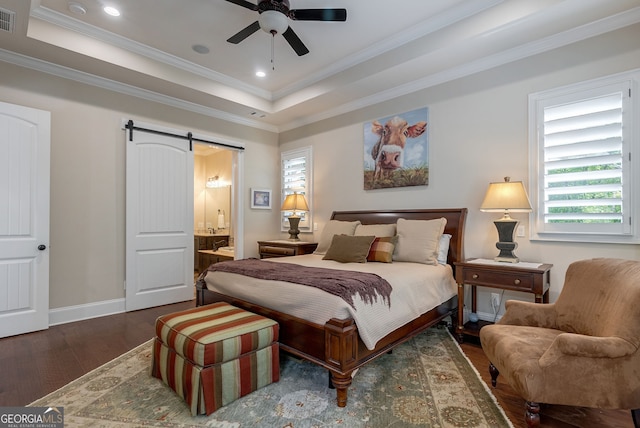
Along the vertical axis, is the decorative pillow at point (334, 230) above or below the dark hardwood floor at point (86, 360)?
above

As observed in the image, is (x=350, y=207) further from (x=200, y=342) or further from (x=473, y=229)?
(x=200, y=342)

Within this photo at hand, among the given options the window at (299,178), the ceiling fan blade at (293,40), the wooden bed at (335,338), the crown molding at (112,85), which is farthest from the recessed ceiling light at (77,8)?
the window at (299,178)

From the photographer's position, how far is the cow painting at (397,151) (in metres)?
3.87

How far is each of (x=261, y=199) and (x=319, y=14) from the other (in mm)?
3264

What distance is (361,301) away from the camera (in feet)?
6.91

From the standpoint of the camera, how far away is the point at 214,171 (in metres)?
7.30

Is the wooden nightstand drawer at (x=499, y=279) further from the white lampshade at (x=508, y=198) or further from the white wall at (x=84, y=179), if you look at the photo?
the white wall at (x=84, y=179)

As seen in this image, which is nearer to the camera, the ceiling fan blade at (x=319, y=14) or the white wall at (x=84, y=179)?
the ceiling fan blade at (x=319, y=14)

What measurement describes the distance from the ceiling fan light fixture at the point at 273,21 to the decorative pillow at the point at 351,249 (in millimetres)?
2090

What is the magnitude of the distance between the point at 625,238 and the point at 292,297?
269cm

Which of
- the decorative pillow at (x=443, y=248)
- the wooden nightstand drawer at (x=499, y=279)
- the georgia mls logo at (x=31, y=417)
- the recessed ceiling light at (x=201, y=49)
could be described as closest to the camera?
the georgia mls logo at (x=31, y=417)

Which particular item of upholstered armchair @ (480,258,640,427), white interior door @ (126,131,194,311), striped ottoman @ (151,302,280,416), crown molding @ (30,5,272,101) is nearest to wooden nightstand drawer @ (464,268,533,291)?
upholstered armchair @ (480,258,640,427)

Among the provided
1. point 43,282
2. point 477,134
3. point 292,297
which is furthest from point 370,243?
point 43,282

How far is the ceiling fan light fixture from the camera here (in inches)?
102
